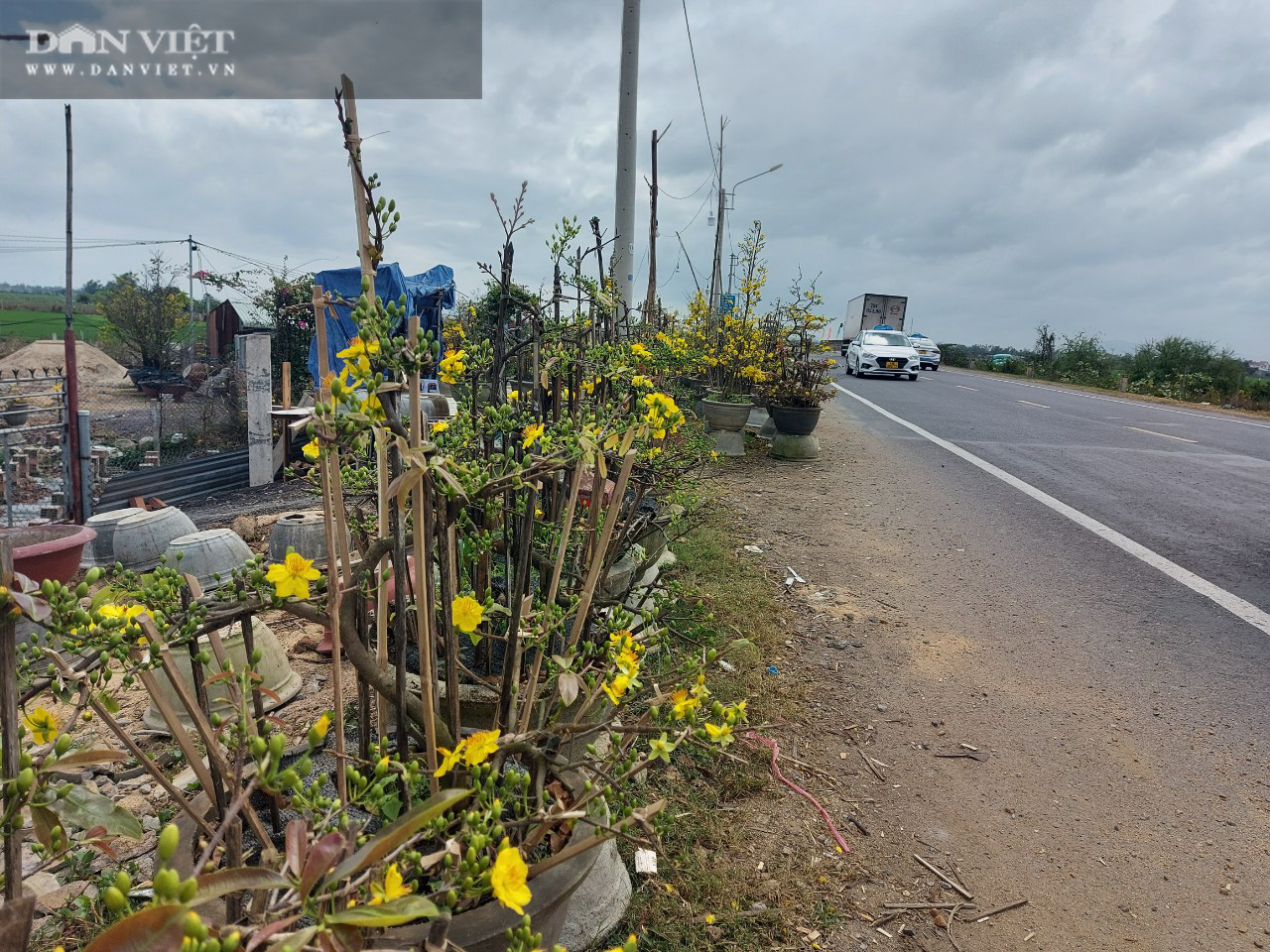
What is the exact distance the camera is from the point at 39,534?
4.16m

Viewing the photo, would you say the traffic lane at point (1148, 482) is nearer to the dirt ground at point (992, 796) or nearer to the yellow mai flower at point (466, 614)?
Result: the dirt ground at point (992, 796)

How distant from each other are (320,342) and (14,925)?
0.99m

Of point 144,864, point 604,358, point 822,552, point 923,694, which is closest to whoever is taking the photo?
point 144,864

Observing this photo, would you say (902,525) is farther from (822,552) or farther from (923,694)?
(923,694)

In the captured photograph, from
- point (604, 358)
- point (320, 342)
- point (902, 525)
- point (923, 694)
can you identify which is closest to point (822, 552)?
point (902, 525)

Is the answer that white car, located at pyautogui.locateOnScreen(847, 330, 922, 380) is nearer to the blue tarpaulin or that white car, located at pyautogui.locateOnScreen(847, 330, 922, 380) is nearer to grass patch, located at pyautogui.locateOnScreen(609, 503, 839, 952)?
the blue tarpaulin

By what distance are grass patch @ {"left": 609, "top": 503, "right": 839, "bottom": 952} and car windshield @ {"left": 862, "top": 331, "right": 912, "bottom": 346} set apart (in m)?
22.1

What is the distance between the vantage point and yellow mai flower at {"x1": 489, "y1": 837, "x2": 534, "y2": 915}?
90 cm

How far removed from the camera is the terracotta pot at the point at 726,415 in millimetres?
8219

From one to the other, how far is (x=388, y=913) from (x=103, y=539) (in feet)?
18.8

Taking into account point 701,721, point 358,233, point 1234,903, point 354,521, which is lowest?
point 1234,903

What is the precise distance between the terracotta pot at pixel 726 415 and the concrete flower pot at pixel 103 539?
213 inches

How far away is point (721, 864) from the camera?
→ 2180 millimetres

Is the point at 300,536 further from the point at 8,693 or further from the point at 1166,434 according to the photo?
the point at 1166,434
